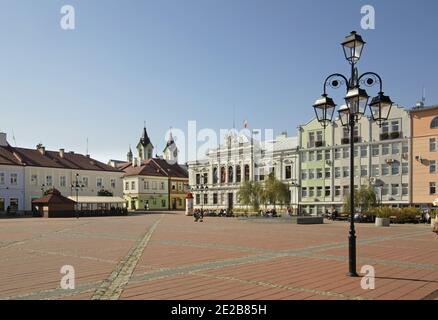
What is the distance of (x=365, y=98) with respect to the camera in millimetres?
10312

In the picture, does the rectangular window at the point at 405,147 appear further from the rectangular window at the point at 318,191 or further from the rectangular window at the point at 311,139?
the rectangular window at the point at 311,139

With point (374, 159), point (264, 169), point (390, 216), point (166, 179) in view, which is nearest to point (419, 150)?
point (374, 159)

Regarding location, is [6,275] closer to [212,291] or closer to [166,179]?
[212,291]

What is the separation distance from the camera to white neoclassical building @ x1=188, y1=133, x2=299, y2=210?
6216 cm

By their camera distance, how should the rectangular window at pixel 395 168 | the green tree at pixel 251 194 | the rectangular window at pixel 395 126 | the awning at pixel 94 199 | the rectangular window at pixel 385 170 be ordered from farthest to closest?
the awning at pixel 94 199 < the green tree at pixel 251 194 < the rectangular window at pixel 385 170 < the rectangular window at pixel 395 126 < the rectangular window at pixel 395 168

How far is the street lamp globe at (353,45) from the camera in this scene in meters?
10.4

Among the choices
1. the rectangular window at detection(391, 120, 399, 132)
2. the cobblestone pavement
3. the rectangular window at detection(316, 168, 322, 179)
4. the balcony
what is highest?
the rectangular window at detection(391, 120, 399, 132)

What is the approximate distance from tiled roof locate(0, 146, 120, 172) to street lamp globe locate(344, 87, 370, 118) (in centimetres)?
6158

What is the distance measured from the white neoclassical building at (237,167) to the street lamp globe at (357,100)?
5070 cm

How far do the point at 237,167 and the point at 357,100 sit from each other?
59.0 metres

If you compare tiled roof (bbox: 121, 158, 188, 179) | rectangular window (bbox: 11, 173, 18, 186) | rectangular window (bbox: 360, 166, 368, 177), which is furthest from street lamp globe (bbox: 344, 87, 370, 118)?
tiled roof (bbox: 121, 158, 188, 179)

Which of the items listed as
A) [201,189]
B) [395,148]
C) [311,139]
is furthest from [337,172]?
[201,189]

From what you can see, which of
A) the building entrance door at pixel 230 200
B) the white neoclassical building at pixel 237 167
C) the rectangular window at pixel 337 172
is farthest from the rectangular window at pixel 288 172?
the building entrance door at pixel 230 200

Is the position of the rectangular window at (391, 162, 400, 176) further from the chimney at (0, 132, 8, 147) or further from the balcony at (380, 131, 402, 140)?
the chimney at (0, 132, 8, 147)
